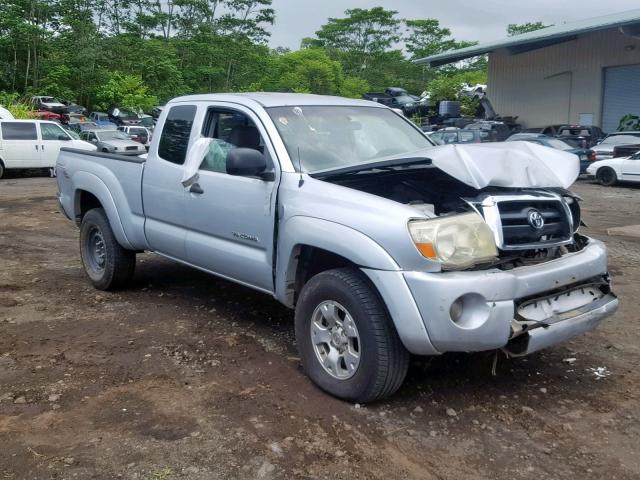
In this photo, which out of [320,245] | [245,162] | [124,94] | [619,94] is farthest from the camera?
[124,94]

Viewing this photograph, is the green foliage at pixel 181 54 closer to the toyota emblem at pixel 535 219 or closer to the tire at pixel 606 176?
the tire at pixel 606 176

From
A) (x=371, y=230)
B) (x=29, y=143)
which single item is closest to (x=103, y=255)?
(x=371, y=230)

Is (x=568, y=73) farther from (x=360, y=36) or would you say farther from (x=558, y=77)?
(x=360, y=36)

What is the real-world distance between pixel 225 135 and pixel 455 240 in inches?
91.9

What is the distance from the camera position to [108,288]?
651 centimetres

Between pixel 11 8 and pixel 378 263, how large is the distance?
44.9 meters

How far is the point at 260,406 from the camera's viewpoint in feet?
13.1

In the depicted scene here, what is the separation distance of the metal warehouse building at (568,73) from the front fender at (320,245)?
78.4 ft

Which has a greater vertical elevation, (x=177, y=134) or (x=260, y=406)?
(x=177, y=134)

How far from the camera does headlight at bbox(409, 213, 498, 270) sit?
363 centimetres

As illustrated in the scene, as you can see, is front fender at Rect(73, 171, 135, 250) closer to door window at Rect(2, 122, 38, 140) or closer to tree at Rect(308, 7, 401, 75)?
Answer: door window at Rect(2, 122, 38, 140)

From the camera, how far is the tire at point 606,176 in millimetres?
18672

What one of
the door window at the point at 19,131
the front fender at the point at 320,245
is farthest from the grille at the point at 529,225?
the door window at the point at 19,131

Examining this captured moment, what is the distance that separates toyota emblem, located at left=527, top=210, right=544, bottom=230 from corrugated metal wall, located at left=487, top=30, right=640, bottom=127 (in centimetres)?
2694
